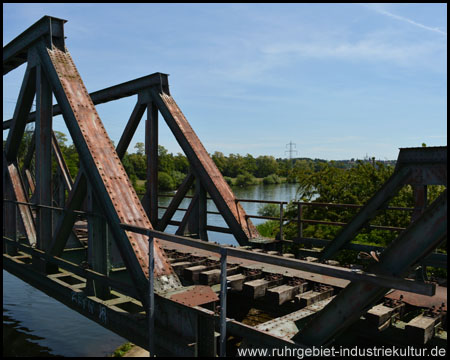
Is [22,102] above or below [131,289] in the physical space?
above

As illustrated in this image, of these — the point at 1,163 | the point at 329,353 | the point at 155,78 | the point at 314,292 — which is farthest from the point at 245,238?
the point at 1,163

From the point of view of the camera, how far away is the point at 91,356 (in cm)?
1023

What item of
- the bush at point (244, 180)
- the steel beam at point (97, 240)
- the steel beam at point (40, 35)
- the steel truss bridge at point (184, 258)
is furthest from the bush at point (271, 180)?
the steel beam at point (97, 240)

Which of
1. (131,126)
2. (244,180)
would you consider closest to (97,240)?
(131,126)

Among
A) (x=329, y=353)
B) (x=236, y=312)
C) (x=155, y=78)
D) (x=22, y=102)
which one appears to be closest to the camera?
(x=329, y=353)

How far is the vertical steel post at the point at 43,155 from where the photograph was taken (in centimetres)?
778

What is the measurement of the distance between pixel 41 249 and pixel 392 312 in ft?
20.5

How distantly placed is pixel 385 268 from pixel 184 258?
14.8 ft

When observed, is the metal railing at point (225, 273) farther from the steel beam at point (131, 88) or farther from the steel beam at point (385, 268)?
the steel beam at point (131, 88)

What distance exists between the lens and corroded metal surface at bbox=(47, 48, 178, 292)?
5.43 m

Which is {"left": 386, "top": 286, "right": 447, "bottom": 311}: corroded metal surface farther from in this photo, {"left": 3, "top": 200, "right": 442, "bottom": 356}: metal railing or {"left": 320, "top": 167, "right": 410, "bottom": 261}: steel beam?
{"left": 3, "top": 200, "right": 442, "bottom": 356}: metal railing

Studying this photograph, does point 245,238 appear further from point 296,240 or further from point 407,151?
point 407,151

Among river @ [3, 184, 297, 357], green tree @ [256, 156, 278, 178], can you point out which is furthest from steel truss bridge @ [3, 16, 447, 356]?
green tree @ [256, 156, 278, 178]

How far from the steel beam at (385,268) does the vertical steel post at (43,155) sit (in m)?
5.81
